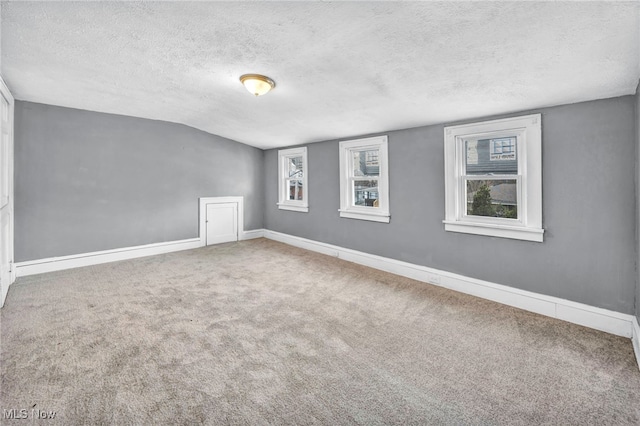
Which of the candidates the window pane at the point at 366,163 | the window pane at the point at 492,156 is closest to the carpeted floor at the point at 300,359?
the window pane at the point at 492,156

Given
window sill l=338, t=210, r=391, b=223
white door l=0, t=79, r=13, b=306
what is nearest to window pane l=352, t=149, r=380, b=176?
window sill l=338, t=210, r=391, b=223

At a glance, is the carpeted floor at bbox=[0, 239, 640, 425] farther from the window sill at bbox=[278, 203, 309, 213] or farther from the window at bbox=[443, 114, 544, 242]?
the window sill at bbox=[278, 203, 309, 213]

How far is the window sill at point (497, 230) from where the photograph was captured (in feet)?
9.33

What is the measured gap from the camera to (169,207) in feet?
17.4

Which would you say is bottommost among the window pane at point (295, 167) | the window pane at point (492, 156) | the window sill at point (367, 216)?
the window sill at point (367, 216)

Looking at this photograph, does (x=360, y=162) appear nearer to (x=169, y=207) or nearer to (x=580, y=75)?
(x=580, y=75)

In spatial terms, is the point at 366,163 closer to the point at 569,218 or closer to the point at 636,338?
the point at 569,218

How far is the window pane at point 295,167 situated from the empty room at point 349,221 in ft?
4.00

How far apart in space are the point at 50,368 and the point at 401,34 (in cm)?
336

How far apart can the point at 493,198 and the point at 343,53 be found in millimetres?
2341

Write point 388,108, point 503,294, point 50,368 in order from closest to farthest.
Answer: point 50,368 < point 503,294 < point 388,108

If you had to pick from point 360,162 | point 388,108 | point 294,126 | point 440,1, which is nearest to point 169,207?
point 294,126

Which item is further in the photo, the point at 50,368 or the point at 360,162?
the point at 360,162

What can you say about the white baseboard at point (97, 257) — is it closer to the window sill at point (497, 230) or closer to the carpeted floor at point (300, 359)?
the carpeted floor at point (300, 359)
